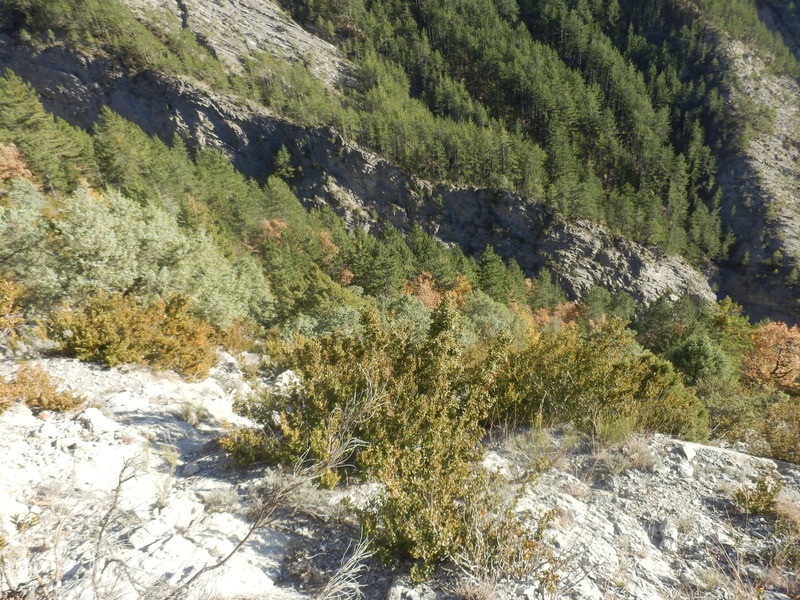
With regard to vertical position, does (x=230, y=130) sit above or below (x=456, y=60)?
below

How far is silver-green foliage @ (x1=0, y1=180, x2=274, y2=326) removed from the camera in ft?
31.7

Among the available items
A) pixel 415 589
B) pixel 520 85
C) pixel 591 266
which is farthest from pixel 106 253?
pixel 520 85

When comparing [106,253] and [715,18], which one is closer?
[106,253]

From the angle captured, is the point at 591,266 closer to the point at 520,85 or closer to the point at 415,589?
the point at 520,85

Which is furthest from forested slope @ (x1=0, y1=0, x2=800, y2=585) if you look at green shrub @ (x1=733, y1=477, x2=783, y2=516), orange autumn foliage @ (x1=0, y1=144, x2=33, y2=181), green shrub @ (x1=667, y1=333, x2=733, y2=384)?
green shrub @ (x1=733, y1=477, x2=783, y2=516)

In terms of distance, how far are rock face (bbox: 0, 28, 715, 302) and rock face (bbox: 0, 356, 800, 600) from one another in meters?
49.5

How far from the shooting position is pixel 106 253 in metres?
10.1

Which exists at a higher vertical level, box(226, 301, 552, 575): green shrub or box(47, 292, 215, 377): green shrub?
box(226, 301, 552, 575): green shrub

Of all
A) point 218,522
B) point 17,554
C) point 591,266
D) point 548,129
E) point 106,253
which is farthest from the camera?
point 548,129

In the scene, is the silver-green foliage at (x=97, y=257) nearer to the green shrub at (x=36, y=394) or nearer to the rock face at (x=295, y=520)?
the green shrub at (x=36, y=394)

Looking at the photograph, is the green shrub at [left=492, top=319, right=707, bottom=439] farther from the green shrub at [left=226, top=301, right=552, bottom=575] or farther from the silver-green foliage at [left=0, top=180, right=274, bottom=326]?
the silver-green foliage at [left=0, top=180, right=274, bottom=326]

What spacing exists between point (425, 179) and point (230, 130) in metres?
28.2

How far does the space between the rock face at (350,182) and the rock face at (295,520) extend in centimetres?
4951

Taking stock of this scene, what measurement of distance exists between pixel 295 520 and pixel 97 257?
10.0 m
